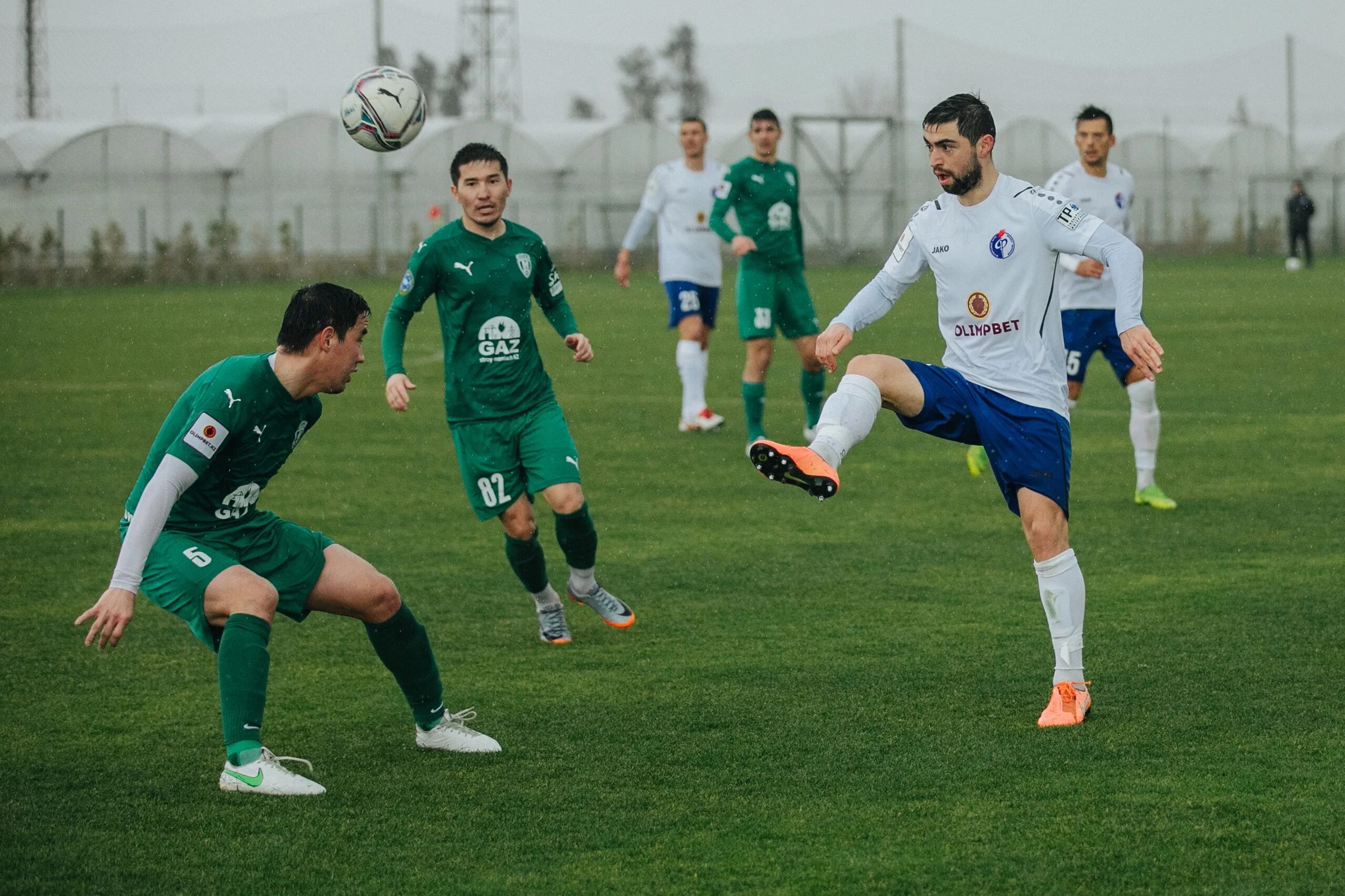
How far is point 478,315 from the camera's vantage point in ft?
22.0

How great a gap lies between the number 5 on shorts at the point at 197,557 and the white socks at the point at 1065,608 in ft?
8.78

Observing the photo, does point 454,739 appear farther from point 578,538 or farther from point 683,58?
point 683,58

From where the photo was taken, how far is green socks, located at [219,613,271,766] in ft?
15.2

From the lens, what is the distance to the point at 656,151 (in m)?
44.8

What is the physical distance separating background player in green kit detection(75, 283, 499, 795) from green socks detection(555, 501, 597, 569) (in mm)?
1705

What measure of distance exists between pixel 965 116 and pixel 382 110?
400 centimetres

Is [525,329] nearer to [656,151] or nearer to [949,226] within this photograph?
[949,226]

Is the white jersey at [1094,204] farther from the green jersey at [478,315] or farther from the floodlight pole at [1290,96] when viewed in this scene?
the floodlight pole at [1290,96]

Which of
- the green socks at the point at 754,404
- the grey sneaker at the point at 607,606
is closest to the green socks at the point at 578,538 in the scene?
the grey sneaker at the point at 607,606

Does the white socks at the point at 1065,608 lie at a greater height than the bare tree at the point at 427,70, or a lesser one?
lesser

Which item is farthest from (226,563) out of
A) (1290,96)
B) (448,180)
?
(1290,96)

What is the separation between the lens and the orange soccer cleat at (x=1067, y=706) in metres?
5.20

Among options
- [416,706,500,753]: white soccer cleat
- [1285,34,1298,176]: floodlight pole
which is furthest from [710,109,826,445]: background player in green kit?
[1285,34,1298,176]: floodlight pole

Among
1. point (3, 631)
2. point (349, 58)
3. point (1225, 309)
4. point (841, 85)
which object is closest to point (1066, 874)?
point (3, 631)
